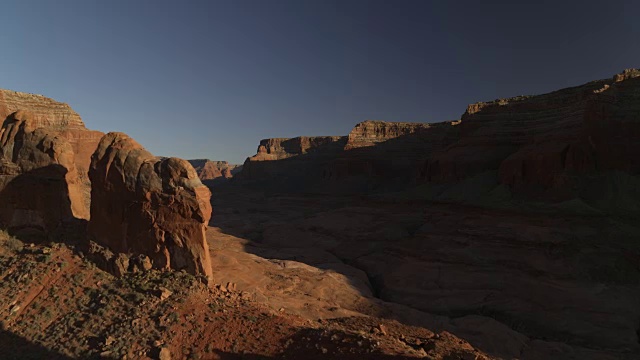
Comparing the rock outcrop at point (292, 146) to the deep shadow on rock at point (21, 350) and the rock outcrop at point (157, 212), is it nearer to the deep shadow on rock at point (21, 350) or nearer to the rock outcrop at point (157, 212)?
the rock outcrop at point (157, 212)

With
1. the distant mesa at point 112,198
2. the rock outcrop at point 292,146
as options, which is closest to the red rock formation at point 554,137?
the distant mesa at point 112,198

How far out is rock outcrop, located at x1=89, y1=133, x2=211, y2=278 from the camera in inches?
536

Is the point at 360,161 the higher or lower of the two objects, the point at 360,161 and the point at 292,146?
the lower

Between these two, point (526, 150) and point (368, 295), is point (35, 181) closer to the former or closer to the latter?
point (368, 295)

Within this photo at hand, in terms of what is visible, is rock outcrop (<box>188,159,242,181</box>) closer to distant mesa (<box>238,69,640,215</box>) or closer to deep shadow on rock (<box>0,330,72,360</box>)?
distant mesa (<box>238,69,640,215</box>)

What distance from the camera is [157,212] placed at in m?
13.8

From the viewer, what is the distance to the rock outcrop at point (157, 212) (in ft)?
44.7

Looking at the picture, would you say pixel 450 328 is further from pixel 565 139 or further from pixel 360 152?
pixel 360 152

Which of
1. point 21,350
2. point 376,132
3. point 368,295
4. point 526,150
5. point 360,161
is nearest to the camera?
point 21,350

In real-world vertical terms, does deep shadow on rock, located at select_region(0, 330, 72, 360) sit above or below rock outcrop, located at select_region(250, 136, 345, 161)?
below

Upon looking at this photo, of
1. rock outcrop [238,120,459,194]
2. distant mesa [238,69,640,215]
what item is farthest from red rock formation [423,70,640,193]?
rock outcrop [238,120,459,194]

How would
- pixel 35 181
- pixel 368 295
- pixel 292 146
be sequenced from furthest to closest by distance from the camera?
1. pixel 292 146
2. pixel 368 295
3. pixel 35 181

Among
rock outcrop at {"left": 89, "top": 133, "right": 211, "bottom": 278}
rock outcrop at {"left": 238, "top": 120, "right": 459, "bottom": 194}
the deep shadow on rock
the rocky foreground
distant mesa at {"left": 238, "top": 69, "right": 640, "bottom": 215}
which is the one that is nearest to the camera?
the deep shadow on rock

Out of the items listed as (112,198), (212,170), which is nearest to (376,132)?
(112,198)
